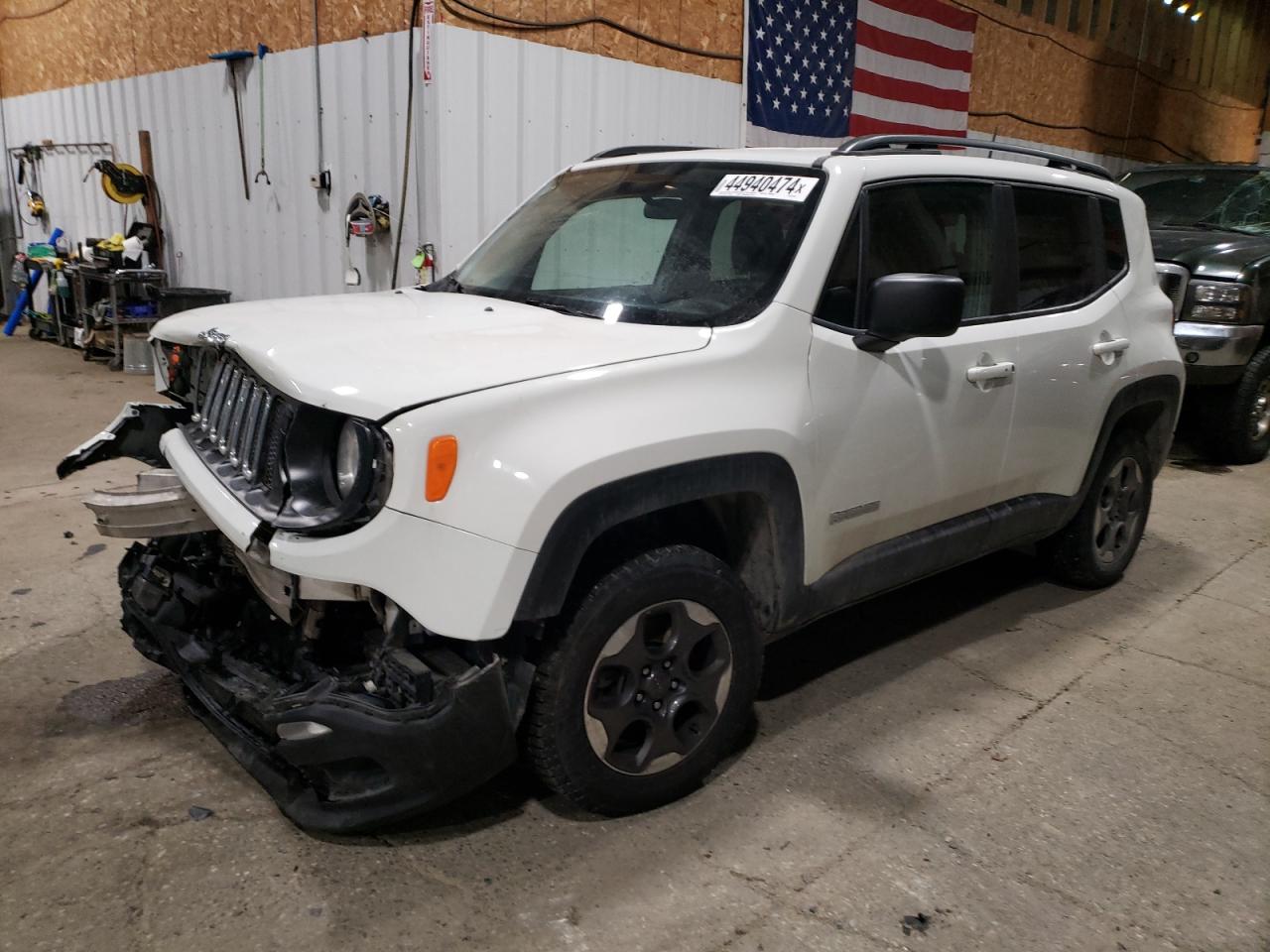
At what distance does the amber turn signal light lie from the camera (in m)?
2.11

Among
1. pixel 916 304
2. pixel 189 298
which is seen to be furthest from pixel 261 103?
pixel 916 304

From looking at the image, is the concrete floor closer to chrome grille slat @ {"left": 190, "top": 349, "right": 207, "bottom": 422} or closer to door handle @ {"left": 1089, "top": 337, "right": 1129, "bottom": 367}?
chrome grille slat @ {"left": 190, "top": 349, "right": 207, "bottom": 422}

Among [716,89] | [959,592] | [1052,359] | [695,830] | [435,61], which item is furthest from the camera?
[716,89]

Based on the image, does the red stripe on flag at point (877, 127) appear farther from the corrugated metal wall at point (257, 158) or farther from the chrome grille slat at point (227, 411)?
the chrome grille slat at point (227, 411)

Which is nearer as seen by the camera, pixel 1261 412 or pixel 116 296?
pixel 1261 412

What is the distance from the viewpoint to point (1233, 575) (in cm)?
481

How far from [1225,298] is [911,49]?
4.45 meters

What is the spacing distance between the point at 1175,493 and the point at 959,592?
8.86 feet

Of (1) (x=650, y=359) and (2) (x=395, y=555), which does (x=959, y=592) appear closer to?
(1) (x=650, y=359)

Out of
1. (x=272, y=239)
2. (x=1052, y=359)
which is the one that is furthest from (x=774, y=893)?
(x=272, y=239)

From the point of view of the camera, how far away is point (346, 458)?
2.29 metres

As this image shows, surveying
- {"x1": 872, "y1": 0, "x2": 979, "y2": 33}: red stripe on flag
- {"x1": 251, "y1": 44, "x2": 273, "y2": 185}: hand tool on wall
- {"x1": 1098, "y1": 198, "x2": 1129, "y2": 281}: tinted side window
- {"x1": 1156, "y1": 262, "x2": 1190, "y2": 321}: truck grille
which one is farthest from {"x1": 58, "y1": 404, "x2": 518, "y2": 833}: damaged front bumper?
{"x1": 872, "y1": 0, "x2": 979, "y2": 33}: red stripe on flag

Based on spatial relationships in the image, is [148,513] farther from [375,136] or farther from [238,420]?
[375,136]

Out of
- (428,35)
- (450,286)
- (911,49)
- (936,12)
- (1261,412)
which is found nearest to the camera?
(450,286)
